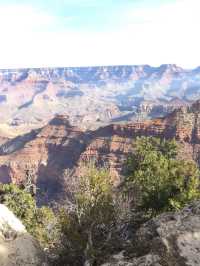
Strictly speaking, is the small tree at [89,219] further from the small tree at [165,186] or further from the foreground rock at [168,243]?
the small tree at [165,186]

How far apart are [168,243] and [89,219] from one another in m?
9.08

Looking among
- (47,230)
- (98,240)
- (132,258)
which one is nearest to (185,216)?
(132,258)

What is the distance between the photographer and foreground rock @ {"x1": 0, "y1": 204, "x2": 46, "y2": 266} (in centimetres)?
3372

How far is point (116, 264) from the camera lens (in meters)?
28.7

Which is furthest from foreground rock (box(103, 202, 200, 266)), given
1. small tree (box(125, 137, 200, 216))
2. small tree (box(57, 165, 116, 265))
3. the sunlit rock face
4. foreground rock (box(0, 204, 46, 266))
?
small tree (box(125, 137, 200, 216))

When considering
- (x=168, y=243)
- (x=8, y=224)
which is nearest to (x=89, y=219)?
(x=8, y=224)

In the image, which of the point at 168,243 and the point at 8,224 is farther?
the point at 8,224

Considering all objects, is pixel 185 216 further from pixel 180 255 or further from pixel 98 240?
pixel 98 240

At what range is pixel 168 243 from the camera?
89.4 feet

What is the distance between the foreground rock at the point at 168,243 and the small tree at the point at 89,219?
161 inches

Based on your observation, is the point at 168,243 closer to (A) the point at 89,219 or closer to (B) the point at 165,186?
(A) the point at 89,219

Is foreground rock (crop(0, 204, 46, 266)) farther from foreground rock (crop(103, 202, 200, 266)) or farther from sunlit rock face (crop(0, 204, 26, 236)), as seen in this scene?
foreground rock (crop(103, 202, 200, 266))

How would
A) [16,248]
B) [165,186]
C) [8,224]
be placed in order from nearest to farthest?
[16,248], [8,224], [165,186]

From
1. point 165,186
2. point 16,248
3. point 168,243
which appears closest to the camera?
point 168,243
